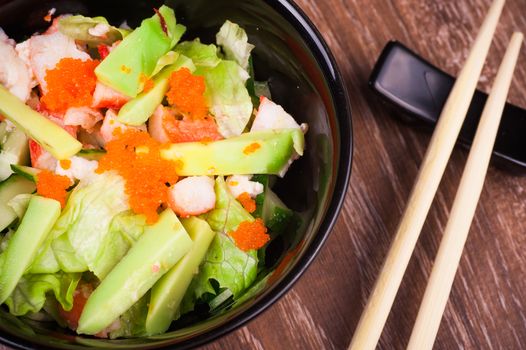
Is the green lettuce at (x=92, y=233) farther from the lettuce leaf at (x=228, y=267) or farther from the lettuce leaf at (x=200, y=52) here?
the lettuce leaf at (x=200, y=52)

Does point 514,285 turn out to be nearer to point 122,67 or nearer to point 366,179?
point 366,179

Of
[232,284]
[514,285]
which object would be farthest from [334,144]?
[514,285]

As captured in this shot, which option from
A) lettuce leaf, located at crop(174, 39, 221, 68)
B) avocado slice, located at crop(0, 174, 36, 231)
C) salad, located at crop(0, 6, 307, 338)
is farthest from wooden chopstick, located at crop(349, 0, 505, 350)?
avocado slice, located at crop(0, 174, 36, 231)

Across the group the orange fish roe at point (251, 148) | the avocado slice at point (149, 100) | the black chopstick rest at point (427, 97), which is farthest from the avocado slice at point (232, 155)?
the black chopstick rest at point (427, 97)

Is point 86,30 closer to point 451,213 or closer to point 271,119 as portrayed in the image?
point 271,119

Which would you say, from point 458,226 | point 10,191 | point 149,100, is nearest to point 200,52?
point 149,100

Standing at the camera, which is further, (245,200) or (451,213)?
(451,213)

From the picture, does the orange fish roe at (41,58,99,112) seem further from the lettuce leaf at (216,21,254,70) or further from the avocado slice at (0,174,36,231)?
the lettuce leaf at (216,21,254,70)
